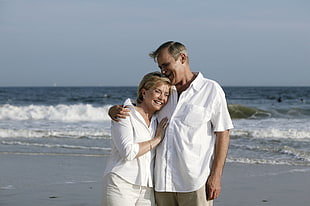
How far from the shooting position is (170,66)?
3.41m

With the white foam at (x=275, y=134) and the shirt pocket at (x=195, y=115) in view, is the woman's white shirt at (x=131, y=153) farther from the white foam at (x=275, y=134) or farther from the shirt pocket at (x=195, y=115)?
the white foam at (x=275, y=134)

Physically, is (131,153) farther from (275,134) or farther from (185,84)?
(275,134)

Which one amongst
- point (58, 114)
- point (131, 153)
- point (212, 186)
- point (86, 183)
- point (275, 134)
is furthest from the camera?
point (58, 114)

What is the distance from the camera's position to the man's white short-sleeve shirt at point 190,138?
3314 millimetres

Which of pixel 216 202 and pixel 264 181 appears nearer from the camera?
pixel 216 202

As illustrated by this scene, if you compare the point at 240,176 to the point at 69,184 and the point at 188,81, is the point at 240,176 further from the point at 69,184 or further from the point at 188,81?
the point at 188,81

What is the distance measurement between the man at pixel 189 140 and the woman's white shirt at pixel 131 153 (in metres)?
0.06

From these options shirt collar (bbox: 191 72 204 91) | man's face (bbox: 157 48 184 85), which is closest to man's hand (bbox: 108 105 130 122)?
man's face (bbox: 157 48 184 85)

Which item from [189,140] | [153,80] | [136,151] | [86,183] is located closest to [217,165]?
[189,140]

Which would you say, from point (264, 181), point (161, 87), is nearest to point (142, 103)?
point (161, 87)

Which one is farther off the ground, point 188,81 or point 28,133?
point 188,81

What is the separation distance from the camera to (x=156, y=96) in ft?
11.2

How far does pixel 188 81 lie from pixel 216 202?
2.97 metres

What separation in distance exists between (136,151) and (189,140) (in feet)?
1.22
